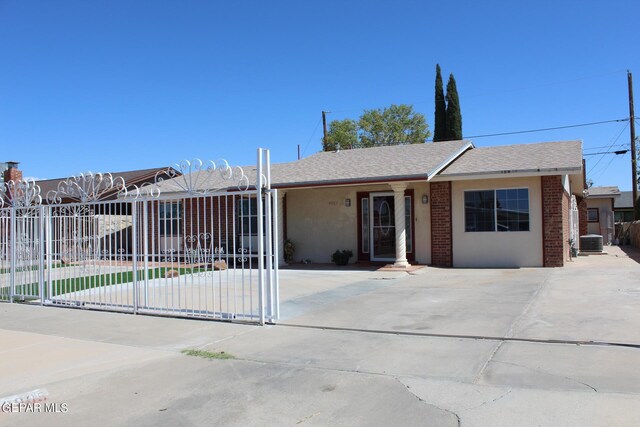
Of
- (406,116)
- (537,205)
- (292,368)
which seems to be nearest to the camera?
(292,368)

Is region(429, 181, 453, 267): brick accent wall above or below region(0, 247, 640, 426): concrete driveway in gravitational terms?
above

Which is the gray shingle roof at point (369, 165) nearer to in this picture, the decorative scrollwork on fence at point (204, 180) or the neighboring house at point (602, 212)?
the decorative scrollwork on fence at point (204, 180)

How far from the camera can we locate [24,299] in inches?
456

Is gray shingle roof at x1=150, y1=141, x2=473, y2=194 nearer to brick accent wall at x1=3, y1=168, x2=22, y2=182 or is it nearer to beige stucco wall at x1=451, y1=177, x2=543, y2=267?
beige stucco wall at x1=451, y1=177, x2=543, y2=267

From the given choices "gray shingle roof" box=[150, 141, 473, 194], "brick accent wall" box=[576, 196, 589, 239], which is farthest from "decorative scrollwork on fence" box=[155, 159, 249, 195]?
"brick accent wall" box=[576, 196, 589, 239]

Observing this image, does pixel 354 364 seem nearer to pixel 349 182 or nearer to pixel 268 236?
pixel 268 236

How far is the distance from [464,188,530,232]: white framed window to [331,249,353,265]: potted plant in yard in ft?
13.5

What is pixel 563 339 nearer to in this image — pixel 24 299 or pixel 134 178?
pixel 24 299

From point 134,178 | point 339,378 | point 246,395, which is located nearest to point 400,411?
point 339,378

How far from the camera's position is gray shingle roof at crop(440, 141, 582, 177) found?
1500 cm

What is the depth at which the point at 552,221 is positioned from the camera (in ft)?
50.2

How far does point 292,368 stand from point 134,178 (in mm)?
21172

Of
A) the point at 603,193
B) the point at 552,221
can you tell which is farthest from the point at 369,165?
the point at 603,193

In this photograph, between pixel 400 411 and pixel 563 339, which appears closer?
pixel 400 411
